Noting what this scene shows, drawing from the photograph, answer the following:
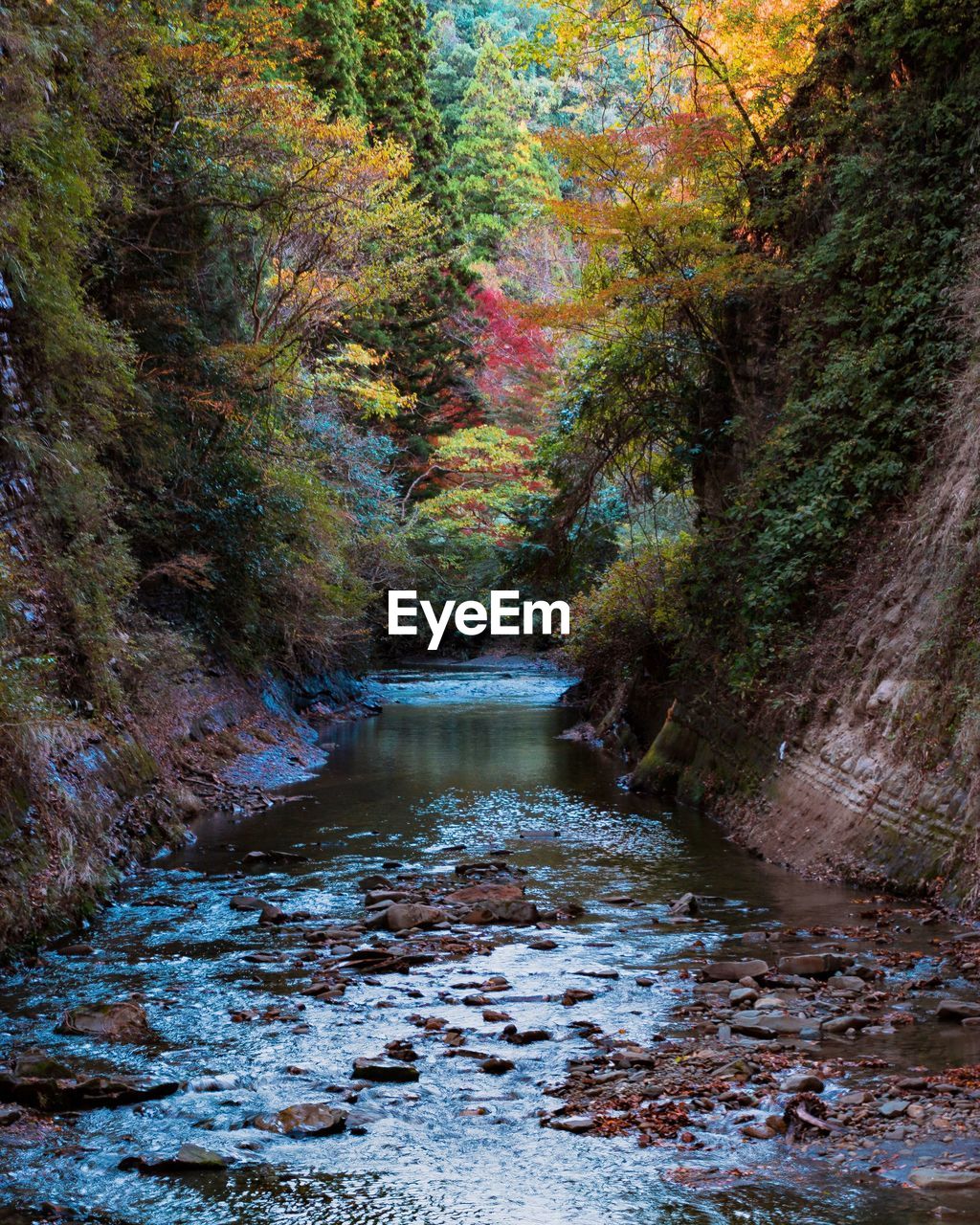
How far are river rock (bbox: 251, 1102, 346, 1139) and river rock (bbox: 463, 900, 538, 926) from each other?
3.71 m

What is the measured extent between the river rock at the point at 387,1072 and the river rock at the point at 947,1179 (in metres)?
2.47

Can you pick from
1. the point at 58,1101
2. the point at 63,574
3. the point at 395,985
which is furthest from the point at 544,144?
the point at 58,1101

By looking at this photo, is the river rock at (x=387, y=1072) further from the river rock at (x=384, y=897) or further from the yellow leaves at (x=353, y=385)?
the yellow leaves at (x=353, y=385)

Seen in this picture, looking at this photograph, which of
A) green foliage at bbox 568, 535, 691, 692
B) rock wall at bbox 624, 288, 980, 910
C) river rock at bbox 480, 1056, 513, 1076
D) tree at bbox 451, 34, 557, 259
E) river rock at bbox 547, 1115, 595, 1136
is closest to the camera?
river rock at bbox 547, 1115, 595, 1136

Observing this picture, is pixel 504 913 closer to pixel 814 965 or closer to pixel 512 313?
pixel 814 965

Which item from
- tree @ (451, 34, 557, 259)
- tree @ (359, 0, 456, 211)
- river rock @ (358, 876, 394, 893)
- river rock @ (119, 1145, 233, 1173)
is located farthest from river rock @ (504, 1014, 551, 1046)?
tree @ (451, 34, 557, 259)

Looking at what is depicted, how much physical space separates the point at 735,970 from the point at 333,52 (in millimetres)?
26351

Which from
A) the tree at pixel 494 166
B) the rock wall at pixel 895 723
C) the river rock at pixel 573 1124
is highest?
the tree at pixel 494 166

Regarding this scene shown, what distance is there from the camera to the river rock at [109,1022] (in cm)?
650

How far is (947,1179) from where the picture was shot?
4.28m

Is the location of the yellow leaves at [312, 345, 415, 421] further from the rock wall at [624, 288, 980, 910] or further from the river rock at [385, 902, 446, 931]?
the river rock at [385, 902, 446, 931]

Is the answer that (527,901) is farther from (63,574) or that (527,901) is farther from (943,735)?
(63,574)

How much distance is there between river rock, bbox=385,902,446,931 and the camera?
8.87m

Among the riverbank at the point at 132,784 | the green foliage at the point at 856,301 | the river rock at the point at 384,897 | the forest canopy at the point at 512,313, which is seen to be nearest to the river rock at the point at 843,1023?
the river rock at the point at 384,897
